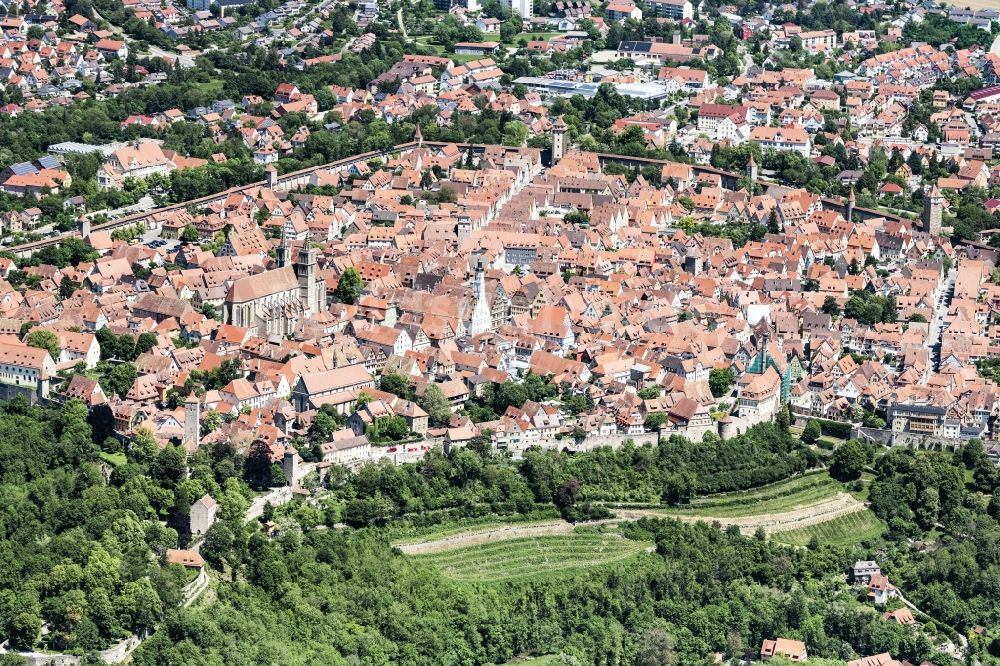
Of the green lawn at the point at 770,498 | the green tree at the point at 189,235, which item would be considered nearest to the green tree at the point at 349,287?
the green tree at the point at 189,235

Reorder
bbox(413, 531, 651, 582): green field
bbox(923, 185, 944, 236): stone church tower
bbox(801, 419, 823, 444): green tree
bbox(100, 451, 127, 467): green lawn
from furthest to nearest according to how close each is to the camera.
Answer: bbox(923, 185, 944, 236): stone church tower → bbox(801, 419, 823, 444): green tree → bbox(100, 451, 127, 467): green lawn → bbox(413, 531, 651, 582): green field

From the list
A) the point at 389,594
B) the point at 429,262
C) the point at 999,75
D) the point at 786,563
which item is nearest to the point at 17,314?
the point at 429,262

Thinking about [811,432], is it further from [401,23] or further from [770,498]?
[401,23]

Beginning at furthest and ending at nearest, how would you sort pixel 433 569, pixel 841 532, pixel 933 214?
pixel 933 214
pixel 841 532
pixel 433 569

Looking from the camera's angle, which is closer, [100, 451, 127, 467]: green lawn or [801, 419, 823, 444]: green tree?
[100, 451, 127, 467]: green lawn

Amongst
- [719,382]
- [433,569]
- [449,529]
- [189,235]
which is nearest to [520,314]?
[719,382]

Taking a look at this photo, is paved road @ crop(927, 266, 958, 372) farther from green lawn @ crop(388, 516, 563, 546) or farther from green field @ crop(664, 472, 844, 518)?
green lawn @ crop(388, 516, 563, 546)

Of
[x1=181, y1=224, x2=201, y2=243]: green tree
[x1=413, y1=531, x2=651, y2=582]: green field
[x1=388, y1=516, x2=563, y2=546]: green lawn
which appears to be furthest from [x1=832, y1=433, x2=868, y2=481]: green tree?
[x1=181, y1=224, x2=201, y2=243]: green tree
